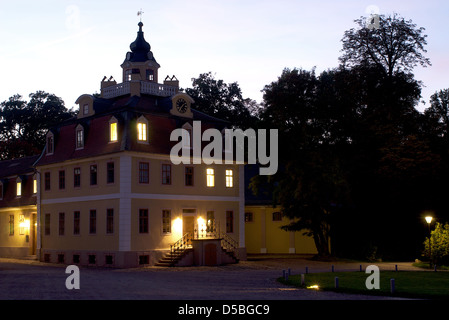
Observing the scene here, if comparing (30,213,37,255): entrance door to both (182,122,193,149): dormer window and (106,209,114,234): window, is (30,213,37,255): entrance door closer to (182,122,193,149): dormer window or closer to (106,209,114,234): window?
(106,209,114,234): window

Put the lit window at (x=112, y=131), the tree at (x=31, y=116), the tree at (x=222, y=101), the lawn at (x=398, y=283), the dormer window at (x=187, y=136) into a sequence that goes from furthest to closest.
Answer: the tree at (x=31, y=116), the tree at (x=222, y=101), the dormer window at (x=187, y=136), the lit window at (x=112, y=131), the lawn at (x=398, y=283)

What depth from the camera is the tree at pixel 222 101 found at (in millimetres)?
61688

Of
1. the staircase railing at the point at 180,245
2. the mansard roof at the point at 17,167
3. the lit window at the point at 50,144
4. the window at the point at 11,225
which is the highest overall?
the lit window at the point at 50,144

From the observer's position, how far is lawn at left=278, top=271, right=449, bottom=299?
23.1 meters

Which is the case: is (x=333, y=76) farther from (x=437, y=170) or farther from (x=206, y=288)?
(x=206, y=288)

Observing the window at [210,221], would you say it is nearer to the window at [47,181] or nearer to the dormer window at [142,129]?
the dormer window at [142,129]

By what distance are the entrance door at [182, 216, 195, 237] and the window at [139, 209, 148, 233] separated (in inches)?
118

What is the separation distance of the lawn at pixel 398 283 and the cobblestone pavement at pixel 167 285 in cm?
115

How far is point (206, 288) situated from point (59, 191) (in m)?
22.4

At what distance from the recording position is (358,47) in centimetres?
4900

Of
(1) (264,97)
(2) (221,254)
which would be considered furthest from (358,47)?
(2) (221,254)

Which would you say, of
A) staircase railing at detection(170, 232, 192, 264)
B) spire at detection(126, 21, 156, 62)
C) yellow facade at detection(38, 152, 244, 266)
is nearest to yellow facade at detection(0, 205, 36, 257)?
yellow facade at detection(38, 152, 244, 266)

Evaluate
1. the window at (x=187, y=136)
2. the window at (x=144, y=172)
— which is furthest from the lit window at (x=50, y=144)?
the window at (x=187, y=136)
